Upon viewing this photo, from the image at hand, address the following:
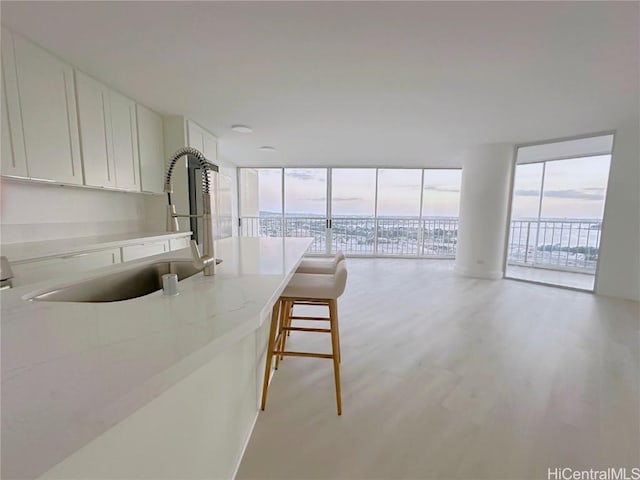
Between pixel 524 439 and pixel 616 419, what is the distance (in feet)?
2.06

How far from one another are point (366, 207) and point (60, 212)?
547cm

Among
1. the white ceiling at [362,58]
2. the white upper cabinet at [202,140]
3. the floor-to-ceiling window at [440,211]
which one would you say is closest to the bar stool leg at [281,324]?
the white ceiling at [362,58]

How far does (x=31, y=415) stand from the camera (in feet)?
1.17

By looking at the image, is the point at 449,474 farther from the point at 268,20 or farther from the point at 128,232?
the point at 128,232

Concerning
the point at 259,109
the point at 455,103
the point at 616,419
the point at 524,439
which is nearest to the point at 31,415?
the point at 524,439

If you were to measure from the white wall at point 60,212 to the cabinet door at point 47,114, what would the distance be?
322mm

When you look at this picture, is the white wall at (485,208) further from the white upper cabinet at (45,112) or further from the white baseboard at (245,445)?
the white upper cabinet at (45,112)

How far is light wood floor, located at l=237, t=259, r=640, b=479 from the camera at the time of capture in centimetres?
131

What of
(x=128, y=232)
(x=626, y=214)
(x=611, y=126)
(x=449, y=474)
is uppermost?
(x=611, y=126)

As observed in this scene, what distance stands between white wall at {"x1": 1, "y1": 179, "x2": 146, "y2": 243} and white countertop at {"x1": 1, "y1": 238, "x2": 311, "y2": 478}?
1811 millimetres

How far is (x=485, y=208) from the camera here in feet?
14.9

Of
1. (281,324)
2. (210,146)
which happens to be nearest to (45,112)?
(210,146)

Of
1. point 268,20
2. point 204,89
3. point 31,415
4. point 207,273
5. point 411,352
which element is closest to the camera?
point 31,415

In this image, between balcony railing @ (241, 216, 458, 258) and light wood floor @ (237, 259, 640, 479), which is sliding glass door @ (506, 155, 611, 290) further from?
light wood floor @ (237, 259, 640, 479)
